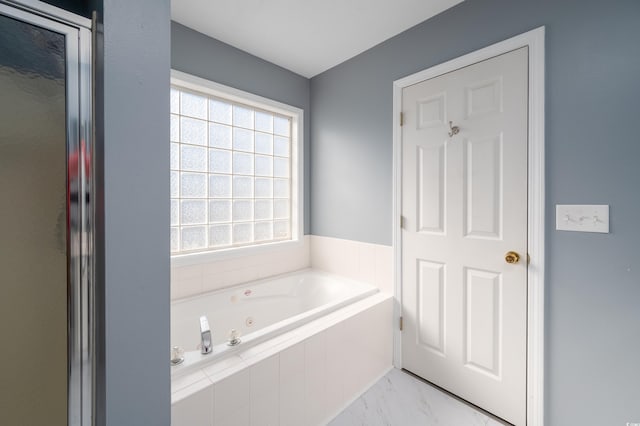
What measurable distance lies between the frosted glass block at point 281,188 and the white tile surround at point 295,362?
611 millimetres

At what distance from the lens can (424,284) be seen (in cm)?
187

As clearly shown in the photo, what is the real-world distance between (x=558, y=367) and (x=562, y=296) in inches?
14.6

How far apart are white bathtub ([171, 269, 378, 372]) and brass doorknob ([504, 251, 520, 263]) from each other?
38.0 inches

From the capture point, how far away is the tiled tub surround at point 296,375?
1080 mm

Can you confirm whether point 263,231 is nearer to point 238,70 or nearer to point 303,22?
point 238,70

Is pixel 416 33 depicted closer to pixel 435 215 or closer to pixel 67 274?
pixel 435 215

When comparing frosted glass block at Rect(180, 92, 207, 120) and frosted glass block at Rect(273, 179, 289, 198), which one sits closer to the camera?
frosted glass block at Rect(180, 92, 207, 120)

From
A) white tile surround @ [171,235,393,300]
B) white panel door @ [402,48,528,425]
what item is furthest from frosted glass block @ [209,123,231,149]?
white panel door @ [402,48,528,425]

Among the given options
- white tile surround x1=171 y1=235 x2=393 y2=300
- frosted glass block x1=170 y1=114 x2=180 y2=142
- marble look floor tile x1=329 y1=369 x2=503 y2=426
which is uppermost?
frosted glass block x1=170 y1=114 x2=180 y2=142

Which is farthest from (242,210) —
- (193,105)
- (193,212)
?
(193,105)

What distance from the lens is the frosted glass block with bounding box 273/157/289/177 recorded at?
2.63m

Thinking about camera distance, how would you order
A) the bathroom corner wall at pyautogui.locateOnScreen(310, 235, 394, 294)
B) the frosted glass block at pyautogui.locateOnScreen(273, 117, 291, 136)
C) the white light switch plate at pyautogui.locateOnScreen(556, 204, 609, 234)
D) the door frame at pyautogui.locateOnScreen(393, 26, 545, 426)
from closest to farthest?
the white light switch plate at pyautogui.locateOnScreen(556, 204, 609, 234), the door frame at pyautogui.locateOnScreen(393, 26, 545, 426), the bathroom corner wall at pyautogui.locateOnScreen(310, 235, 394, 294), the frosted glass block at pyautogui.locateOnScreen(273, 117, 291, 136)

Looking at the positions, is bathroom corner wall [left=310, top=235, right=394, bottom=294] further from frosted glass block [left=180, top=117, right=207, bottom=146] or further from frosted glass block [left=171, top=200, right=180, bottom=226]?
frosted glass block [left=180, top=117, right=207, bottom=146]

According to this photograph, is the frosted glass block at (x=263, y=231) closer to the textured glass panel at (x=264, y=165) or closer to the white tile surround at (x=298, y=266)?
the white tile surround at (x=298, y=266)
